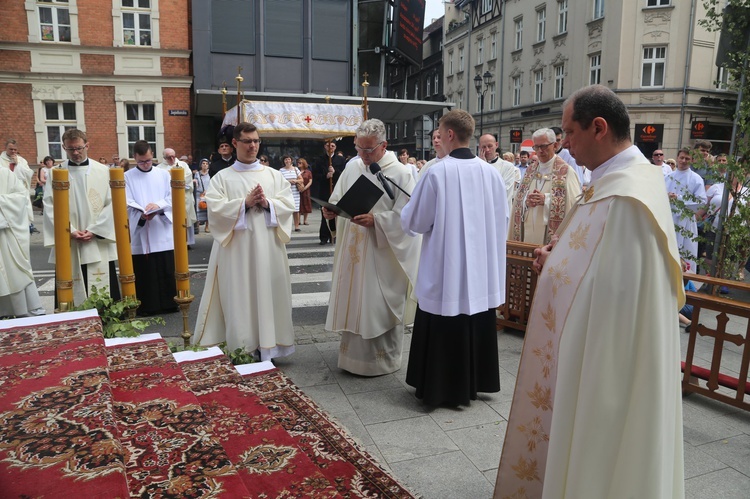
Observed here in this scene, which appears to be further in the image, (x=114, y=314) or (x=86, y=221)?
(x=86, y=221)

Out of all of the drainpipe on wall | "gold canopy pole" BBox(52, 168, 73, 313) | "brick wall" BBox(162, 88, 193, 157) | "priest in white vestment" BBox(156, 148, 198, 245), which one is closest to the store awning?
"brick wall" BBox(162, 88, 193, 157)

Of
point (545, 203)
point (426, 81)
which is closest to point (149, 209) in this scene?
point (545, 203)

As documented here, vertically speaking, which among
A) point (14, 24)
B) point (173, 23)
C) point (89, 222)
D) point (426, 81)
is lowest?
point (89, 222)

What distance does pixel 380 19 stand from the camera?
2322 centimetres

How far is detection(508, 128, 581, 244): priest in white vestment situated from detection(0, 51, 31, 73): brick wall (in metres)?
18.2

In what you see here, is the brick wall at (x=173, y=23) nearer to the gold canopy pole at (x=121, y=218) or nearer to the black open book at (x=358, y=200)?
the black open book at (x=358, y=200)

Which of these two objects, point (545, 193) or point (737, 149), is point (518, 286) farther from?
point (737, 149)

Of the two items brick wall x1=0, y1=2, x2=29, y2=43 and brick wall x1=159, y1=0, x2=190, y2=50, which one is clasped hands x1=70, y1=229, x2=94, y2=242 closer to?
brick wall x1=159, y1=0, x2=190, y2=50

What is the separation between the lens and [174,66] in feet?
62.4

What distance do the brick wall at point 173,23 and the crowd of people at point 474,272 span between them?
14.0 meters

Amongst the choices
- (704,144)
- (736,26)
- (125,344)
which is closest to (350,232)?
(125,344)

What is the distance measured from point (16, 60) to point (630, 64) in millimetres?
24164

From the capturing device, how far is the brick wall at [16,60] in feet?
58.7

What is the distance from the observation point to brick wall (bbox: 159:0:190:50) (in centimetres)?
1880
